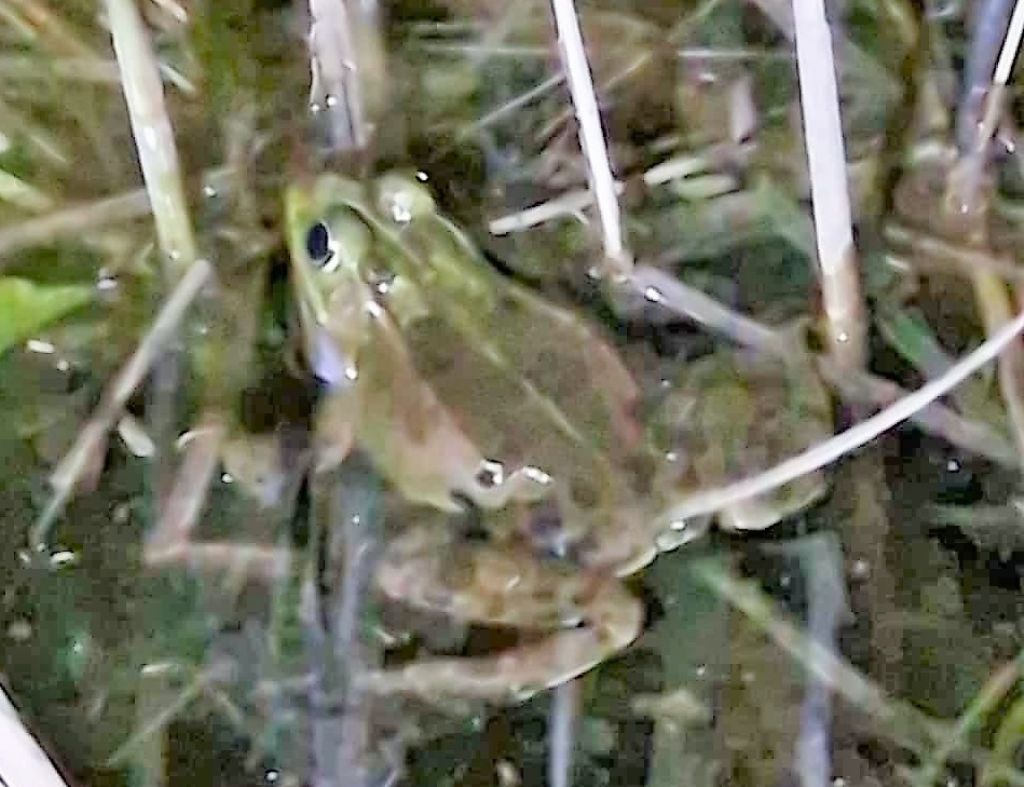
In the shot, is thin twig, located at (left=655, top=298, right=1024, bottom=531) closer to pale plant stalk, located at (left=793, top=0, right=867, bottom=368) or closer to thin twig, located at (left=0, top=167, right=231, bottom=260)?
pale plant stalk, located at (left=793, top=0, right=867, bottom=368)

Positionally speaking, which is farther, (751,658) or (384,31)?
(384,31)

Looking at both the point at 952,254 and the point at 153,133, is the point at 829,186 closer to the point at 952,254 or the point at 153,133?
the point at 952,254

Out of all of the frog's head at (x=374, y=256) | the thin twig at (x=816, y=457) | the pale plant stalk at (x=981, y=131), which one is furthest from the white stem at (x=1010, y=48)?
the frog's head at (x=374, y=256)

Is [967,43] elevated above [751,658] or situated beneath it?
elevated above

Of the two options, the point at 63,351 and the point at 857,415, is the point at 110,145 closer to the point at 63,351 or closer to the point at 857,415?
the point at 63,351

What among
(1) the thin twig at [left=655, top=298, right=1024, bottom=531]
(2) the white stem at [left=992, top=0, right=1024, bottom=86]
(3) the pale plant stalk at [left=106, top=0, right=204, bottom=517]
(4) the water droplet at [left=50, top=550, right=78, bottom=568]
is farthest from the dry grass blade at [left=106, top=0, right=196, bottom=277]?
(2) the white stem at [left=992, top=0, right=1024, bottom=86]

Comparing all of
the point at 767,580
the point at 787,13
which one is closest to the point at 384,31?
the point at 787,13
